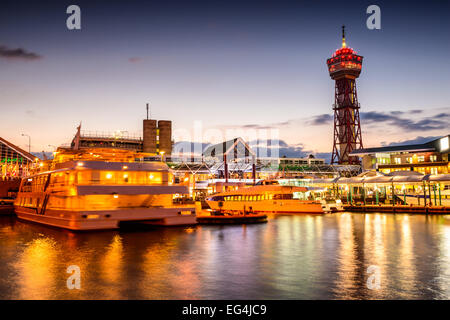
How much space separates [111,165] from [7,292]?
63.6ft

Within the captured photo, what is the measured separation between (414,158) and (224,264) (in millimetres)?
92295

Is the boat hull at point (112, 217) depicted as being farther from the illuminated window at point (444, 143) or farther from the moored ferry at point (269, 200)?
the illuminated window at point (444, 143)

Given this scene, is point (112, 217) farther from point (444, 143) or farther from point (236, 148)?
point (236, 148)

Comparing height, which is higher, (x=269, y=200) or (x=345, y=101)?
(x=345, y=101)

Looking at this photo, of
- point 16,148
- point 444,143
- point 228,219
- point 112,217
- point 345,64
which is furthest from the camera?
point 345,64

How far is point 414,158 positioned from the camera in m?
98.6

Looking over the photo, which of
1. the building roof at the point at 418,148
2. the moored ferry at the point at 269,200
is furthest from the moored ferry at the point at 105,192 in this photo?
the building roof at the point at 418,148

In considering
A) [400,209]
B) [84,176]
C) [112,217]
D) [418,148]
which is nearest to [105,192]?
[112,217]

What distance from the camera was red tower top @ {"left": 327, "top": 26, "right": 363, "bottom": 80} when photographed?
177125 mm

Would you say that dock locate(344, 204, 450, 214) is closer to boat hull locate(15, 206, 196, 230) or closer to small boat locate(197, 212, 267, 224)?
small boat locate(197, 212, 267, 224)

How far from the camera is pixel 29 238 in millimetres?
32781

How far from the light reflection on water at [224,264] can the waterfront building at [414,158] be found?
6329 cm

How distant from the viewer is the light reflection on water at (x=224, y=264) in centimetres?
1659
